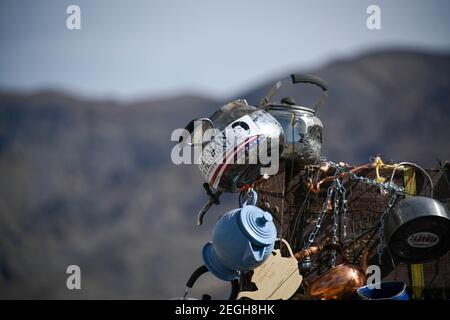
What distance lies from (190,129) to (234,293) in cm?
128

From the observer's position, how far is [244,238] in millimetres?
4766

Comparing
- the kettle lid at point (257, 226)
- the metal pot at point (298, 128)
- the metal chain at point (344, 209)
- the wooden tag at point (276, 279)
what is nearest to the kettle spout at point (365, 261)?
the metal chain at point (344, 209)

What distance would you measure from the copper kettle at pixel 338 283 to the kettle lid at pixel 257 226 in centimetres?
56

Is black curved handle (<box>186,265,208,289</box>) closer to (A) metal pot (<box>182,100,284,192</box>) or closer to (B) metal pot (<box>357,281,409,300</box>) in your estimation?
(A) metal pot (<box>182,100,284,192</box>)

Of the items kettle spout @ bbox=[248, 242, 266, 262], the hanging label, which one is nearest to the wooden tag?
kettle spout @ bbox=[248, 242, 266, 262]

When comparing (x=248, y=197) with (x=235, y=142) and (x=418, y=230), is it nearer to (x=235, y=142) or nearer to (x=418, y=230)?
(x=235, y=142)

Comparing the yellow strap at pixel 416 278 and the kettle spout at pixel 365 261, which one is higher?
the kettle spout at pixel 365 261

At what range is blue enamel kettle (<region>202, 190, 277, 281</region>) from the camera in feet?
15.6

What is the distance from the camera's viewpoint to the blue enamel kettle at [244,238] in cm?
477

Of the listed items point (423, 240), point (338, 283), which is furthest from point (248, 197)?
point (423, 240)

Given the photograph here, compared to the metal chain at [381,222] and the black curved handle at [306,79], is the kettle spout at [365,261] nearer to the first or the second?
the metal chain at [381,222]

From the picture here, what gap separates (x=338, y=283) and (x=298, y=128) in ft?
4.31

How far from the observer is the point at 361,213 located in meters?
5.61
